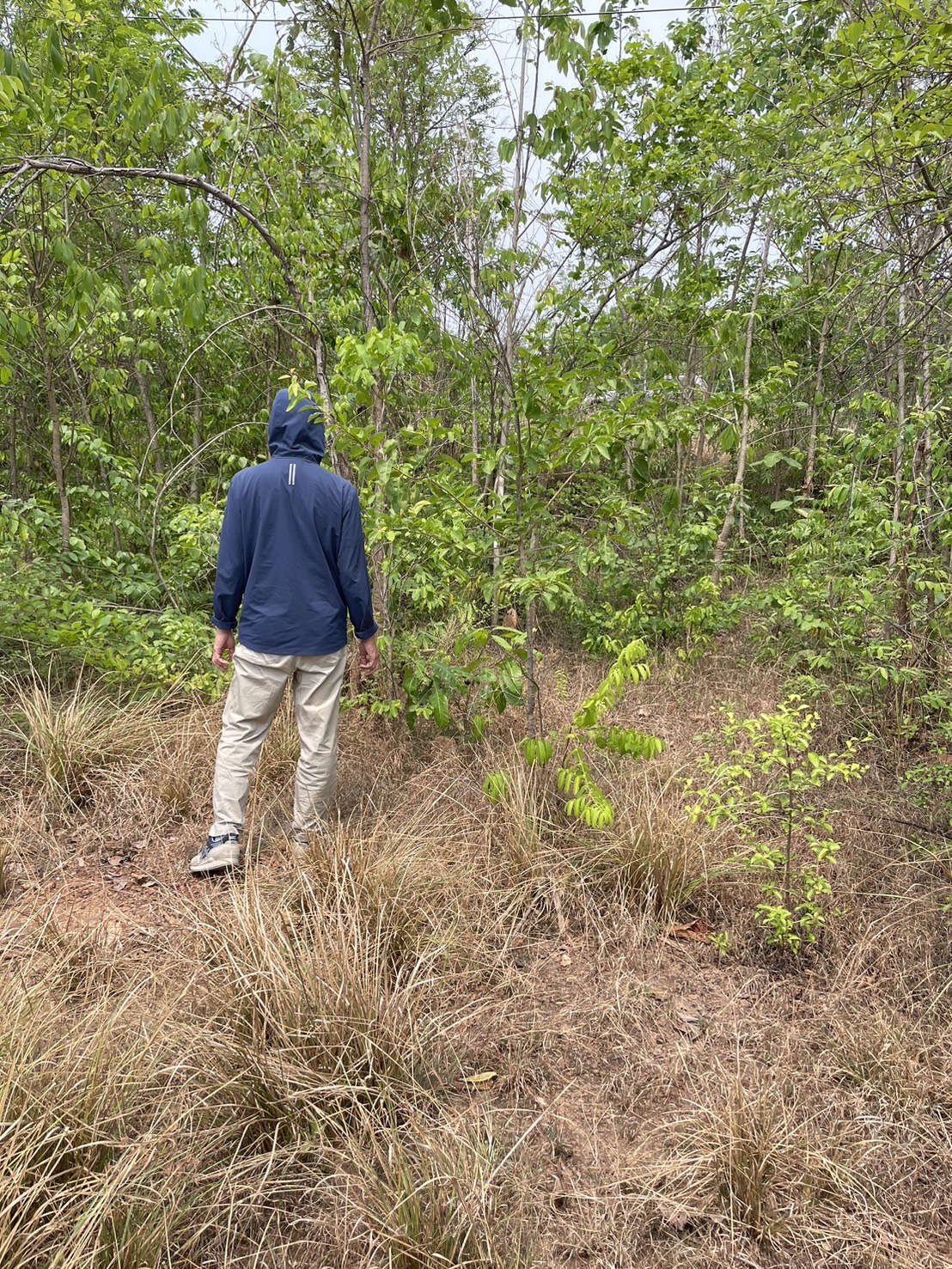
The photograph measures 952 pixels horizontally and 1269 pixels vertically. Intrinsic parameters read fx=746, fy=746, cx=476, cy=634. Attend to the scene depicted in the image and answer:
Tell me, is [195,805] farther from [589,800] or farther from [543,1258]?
[543,1258]

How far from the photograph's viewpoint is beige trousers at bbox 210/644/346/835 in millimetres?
3156

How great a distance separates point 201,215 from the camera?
341cm

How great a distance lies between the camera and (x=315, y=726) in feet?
10.6

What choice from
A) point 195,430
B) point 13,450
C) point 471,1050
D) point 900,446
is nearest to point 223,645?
point 471,1050

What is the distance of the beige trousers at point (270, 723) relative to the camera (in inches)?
124

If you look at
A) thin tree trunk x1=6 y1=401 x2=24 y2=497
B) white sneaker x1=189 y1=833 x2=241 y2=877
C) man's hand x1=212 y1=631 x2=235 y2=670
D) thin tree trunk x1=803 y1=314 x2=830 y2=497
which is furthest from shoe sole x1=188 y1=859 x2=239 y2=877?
thin tree trunk x1=6 y1=401 x2=24 y2=497

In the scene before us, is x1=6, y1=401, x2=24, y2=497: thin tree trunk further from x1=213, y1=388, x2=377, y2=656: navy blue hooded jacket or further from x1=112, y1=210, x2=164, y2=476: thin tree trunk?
x1=213, y1=388, x2=377, y2=656: navy blue hooded jacket

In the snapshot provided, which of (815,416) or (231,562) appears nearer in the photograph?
(231,562)

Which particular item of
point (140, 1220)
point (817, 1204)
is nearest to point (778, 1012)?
point (817, 1204)

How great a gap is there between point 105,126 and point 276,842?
457 centimetres

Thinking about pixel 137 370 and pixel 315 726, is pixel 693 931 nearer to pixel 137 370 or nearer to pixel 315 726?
pixel 315 726

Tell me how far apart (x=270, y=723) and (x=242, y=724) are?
0.38 ft

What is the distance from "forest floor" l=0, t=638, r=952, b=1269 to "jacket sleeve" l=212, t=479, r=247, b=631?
108 centimetres

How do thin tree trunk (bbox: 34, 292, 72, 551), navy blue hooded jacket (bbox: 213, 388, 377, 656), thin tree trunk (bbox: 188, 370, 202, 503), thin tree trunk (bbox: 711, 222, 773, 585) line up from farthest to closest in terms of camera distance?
thin tree trunk (bbox: 188, 370, 202, 503) < thin tree trunk (bbox: 711, 222, 773, 585) < thin tree trunk (bbox: 34, 292, 72, 551) < navy blue hooded jacket (bbox: 213, 388, 377, 656)
